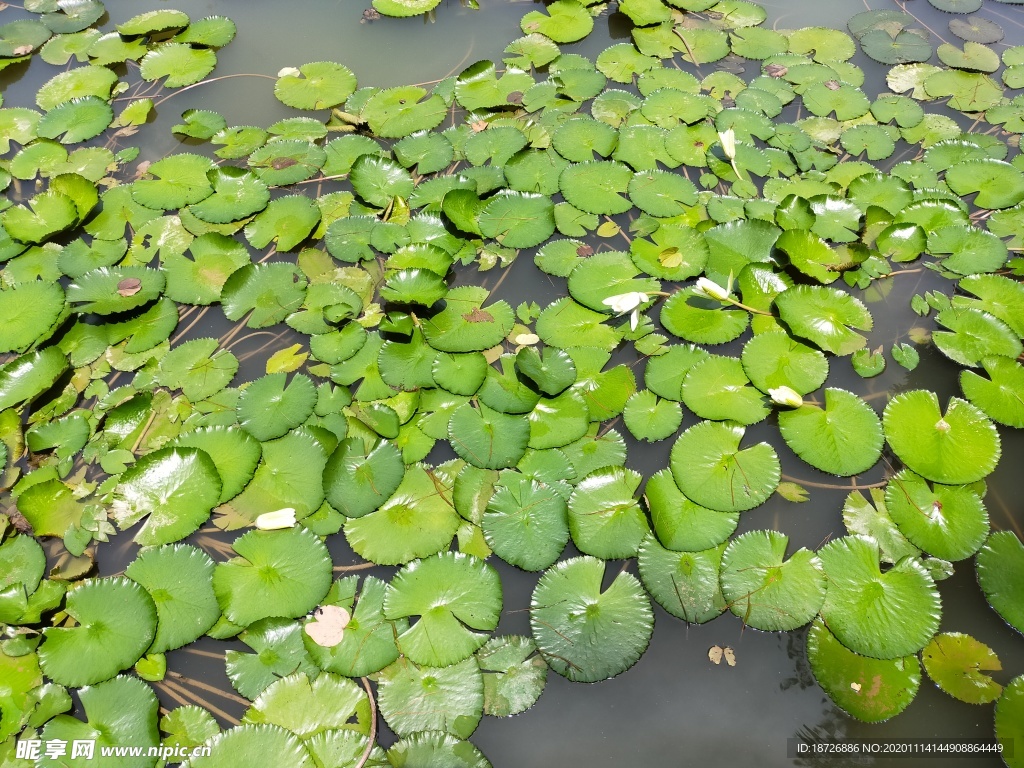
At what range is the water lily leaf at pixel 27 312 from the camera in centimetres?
314

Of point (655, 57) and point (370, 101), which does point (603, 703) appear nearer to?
point (370, 101)

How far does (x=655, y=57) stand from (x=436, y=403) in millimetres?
3224

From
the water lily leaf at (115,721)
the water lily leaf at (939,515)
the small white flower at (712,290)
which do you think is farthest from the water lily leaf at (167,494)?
the water lily leaf at (939,515)

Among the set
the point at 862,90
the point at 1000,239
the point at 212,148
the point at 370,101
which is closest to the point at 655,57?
the point at 862,90

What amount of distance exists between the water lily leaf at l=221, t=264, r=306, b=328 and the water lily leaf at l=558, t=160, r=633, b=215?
1.61 meters

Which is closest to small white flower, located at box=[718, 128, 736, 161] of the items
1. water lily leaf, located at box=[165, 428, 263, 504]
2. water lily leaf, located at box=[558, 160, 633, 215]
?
water lily leaf, located at box=[558, 160, 633, 215]

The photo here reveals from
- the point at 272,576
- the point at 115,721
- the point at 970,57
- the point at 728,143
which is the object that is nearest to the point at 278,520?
the point at 272,576

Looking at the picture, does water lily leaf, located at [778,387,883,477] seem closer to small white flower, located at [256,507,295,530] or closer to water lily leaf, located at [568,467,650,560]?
water lily leaf, located at [568,467,650,560]

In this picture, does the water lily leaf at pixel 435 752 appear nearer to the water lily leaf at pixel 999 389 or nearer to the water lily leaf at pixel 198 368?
the water lily leaf at pixel 198 368

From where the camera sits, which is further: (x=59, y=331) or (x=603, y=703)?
(x=59, y=331)

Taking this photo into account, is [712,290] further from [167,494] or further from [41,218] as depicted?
[41,218]

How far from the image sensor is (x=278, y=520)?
2480 mm

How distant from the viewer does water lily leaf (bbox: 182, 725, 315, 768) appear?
6.85 feet

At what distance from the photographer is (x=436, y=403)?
2.86 m
